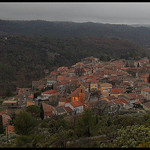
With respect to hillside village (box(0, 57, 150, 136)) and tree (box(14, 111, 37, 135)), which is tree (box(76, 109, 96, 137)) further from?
hillside village (box(0, 57, 150, 136))

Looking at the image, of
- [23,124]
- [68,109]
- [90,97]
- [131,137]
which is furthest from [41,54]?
[131,137]

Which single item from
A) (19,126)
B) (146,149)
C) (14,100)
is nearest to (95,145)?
(146,149)

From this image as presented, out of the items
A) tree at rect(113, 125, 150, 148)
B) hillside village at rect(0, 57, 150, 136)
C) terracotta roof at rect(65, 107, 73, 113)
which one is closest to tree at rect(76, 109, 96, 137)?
tree at rect(113, 125, 150, 148)

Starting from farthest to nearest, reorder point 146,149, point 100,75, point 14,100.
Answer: point 100,75, point 14,100, point 146,149

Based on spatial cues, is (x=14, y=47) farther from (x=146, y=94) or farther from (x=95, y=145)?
(x=95, y=145)

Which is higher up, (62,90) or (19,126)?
(19,126)

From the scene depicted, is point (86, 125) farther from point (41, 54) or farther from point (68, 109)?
point (41, 54)

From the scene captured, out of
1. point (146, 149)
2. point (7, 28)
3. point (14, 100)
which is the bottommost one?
point (14, 100)

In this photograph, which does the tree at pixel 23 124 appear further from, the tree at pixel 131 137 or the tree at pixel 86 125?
the tree at pixel 131 137

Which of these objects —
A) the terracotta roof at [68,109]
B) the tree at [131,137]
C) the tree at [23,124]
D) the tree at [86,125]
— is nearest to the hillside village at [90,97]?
the terracotta roof at [68,109]
